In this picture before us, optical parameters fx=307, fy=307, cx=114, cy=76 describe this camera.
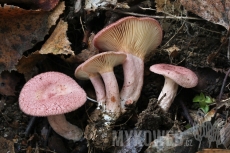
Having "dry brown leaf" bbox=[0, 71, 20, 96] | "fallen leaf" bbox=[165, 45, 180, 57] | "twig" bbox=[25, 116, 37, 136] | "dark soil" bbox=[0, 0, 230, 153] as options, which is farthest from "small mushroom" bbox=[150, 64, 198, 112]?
"dry brown leaf" bbox=[0, 71, 20, 96]

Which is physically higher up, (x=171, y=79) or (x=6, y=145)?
(x=171, y=79)

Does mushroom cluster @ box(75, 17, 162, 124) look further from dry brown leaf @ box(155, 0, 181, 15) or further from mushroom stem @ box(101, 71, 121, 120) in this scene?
dry brown leaf @ box(155, 0, 181, 15)

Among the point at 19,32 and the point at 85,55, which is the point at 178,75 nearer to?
the point at 85,55

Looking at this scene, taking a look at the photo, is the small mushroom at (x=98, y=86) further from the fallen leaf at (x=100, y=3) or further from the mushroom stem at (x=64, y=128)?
the fallen leaf at (x=100, y=3)

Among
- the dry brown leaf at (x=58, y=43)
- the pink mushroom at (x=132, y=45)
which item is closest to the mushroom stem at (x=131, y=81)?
the pink mushroom at (x=132, y=45)

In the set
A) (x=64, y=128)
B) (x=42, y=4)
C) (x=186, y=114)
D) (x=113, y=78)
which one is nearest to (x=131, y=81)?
(x=113, y=78)
